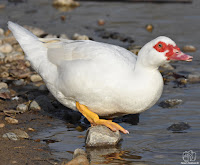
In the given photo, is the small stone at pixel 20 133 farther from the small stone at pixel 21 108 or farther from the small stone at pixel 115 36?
the small stone at pixel 115 36

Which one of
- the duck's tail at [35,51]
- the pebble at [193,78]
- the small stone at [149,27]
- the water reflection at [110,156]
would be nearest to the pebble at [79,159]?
the water reflection at [110,156]

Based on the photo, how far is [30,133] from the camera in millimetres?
6340

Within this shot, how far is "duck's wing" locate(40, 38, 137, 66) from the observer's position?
619 cm

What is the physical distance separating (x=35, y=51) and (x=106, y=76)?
1.59 m

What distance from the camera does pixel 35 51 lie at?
700 centimetres

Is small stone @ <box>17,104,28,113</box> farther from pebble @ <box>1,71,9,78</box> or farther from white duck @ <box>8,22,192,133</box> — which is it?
pebble @ <box>1,71,9,78</box>

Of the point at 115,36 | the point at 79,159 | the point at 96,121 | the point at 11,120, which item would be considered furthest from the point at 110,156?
the point at 115,36

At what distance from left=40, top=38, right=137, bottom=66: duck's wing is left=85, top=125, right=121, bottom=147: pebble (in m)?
0.97

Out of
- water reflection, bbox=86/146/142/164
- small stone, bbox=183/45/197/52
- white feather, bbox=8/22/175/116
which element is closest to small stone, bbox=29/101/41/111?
white feather, bbox=8/22/175/116

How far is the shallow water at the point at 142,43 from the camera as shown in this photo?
5723 mm

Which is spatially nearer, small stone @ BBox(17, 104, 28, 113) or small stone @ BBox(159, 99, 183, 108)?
small stone @ BBox(17, 104, 28, 113)

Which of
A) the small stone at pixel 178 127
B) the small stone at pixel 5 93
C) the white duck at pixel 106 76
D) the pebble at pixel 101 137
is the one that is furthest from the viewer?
the small stone at pixel 5 93

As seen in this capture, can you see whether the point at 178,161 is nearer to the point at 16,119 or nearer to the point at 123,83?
→ the point at 123,83

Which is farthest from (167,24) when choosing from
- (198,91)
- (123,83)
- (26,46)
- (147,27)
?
(123,83)
